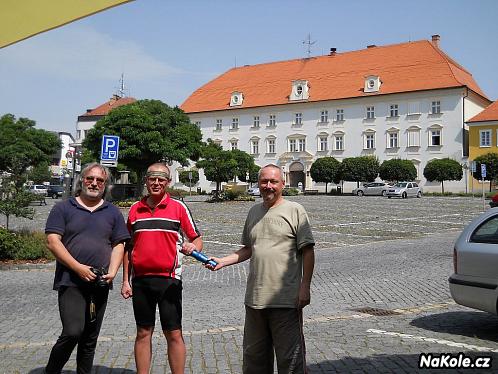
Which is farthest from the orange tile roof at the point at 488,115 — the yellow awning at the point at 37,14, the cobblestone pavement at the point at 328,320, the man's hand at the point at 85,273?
the yellow awning at the point at 37,14

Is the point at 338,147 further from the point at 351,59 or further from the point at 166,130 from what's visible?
the point at 166,130

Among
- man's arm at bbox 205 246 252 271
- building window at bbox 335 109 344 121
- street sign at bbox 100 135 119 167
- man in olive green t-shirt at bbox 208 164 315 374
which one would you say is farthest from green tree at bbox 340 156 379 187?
man in olive green t-shirt at bbox 208 164 315 374

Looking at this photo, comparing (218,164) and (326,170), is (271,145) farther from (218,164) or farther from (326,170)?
(218,164)

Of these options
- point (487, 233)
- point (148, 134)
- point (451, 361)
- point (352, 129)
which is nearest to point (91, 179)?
point (451, 361)

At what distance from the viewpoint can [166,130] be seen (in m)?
42.8

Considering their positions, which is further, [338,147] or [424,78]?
[338,147]

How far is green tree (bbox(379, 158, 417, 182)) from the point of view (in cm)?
5938

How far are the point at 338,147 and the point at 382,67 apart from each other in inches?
447

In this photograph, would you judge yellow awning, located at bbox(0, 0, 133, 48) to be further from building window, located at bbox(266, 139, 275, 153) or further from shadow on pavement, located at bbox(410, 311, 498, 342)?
building window, located at bbox(266, 139, 275, 153)

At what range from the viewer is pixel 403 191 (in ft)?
166

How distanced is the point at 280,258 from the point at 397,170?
57.4 meters

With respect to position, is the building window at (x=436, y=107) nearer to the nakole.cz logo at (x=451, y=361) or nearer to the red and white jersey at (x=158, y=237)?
the nakole.cz logo at (x=451, y=361)

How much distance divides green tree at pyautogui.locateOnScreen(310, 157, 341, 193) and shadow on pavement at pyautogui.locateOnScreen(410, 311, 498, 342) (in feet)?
182

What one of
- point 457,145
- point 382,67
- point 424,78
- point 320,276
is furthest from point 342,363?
point 382,67
